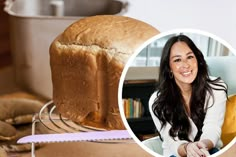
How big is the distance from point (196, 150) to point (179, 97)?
61 mm

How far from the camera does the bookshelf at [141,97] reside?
45cm

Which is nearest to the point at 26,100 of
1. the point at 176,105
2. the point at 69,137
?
the point at 69,137

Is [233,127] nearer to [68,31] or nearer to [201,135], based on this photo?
[201,135]

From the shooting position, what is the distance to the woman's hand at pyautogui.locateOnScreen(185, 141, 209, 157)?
46 centimetres

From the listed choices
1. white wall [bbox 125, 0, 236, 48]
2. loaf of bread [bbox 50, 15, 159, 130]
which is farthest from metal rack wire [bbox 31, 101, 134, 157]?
white wall [bbox 125, 0, 236, 48]

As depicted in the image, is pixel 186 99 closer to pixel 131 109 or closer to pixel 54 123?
pixel 131 109

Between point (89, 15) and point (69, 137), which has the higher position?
point (89, 15)

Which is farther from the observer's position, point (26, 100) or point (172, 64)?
point (26, 100)

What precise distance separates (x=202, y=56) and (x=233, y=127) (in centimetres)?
9

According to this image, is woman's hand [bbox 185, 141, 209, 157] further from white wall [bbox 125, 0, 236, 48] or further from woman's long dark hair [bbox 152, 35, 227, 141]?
white wall [bbox 125, 0, 236, 48]

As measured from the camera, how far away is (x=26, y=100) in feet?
1.83

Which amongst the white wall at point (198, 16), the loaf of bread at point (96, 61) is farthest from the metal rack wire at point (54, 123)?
the white wall at point (198, 16)

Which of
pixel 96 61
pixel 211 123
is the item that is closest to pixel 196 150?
pixel 211 123

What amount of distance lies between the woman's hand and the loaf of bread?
0.08 meters
